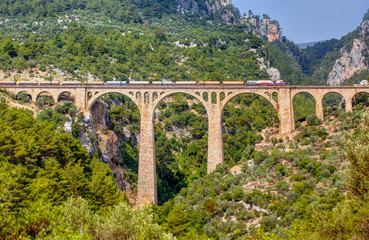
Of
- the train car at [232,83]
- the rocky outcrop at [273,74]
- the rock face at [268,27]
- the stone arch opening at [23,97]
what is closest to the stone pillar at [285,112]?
the train car at [232,83]

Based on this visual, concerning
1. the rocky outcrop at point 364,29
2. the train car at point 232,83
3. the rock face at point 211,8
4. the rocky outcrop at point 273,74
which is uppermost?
the rock face at point 211,8

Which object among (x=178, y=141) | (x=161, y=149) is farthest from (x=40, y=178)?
(x=178, y=141)

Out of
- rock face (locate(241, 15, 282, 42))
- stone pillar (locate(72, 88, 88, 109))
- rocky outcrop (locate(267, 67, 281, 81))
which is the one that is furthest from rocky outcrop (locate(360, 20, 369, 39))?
stone pillar (locate(72, 88, 88, 109))

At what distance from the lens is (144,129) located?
4550 cm

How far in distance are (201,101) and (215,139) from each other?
445 centimetres

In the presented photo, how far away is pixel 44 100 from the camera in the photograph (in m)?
48.2

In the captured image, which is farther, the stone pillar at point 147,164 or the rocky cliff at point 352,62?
the rocky cliff at point 352,62

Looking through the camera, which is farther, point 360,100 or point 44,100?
point 360,100

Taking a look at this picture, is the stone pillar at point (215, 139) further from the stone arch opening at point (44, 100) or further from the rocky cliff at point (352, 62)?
the rocky cliff at point (352, 62)

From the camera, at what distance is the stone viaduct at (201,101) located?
44.6 meters

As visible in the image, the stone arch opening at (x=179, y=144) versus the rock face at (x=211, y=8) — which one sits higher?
the rock face at (x=211, y=8)

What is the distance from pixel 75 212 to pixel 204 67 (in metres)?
61.3

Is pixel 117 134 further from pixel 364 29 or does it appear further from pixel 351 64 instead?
pixel 364 29

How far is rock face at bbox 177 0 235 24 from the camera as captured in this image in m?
120
